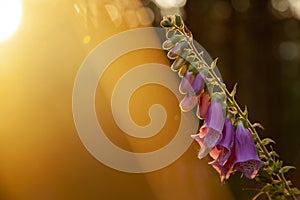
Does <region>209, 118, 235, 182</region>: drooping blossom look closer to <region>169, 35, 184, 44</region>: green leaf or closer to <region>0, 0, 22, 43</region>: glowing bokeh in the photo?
<region>169, 35, 184, 44</region>: green leaf

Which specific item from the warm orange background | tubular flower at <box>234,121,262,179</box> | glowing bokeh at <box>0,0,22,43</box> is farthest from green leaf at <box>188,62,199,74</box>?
glowing bokeh at <box>0,0,22,43</box>

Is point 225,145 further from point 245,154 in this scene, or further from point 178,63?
point 178,63

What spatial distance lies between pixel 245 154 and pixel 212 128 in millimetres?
71

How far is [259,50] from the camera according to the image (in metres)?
11.1

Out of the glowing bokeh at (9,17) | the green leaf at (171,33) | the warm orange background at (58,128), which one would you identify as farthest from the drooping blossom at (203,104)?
the glowing bokeh at (9,17)

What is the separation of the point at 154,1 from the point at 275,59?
5.72m

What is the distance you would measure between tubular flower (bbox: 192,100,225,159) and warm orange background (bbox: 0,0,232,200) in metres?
1.19

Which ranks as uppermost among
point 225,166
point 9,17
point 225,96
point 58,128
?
point 225,96

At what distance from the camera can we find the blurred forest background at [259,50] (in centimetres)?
1045

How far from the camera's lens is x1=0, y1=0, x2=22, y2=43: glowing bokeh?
9.56 feet

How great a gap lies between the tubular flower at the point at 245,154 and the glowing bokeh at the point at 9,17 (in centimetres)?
196

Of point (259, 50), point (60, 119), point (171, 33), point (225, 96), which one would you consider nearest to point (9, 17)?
point (60, 119)

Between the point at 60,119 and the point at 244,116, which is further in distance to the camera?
the point at 60,119

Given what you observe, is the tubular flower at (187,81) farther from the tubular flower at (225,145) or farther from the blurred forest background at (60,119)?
the blurred forest background at (60,119)
